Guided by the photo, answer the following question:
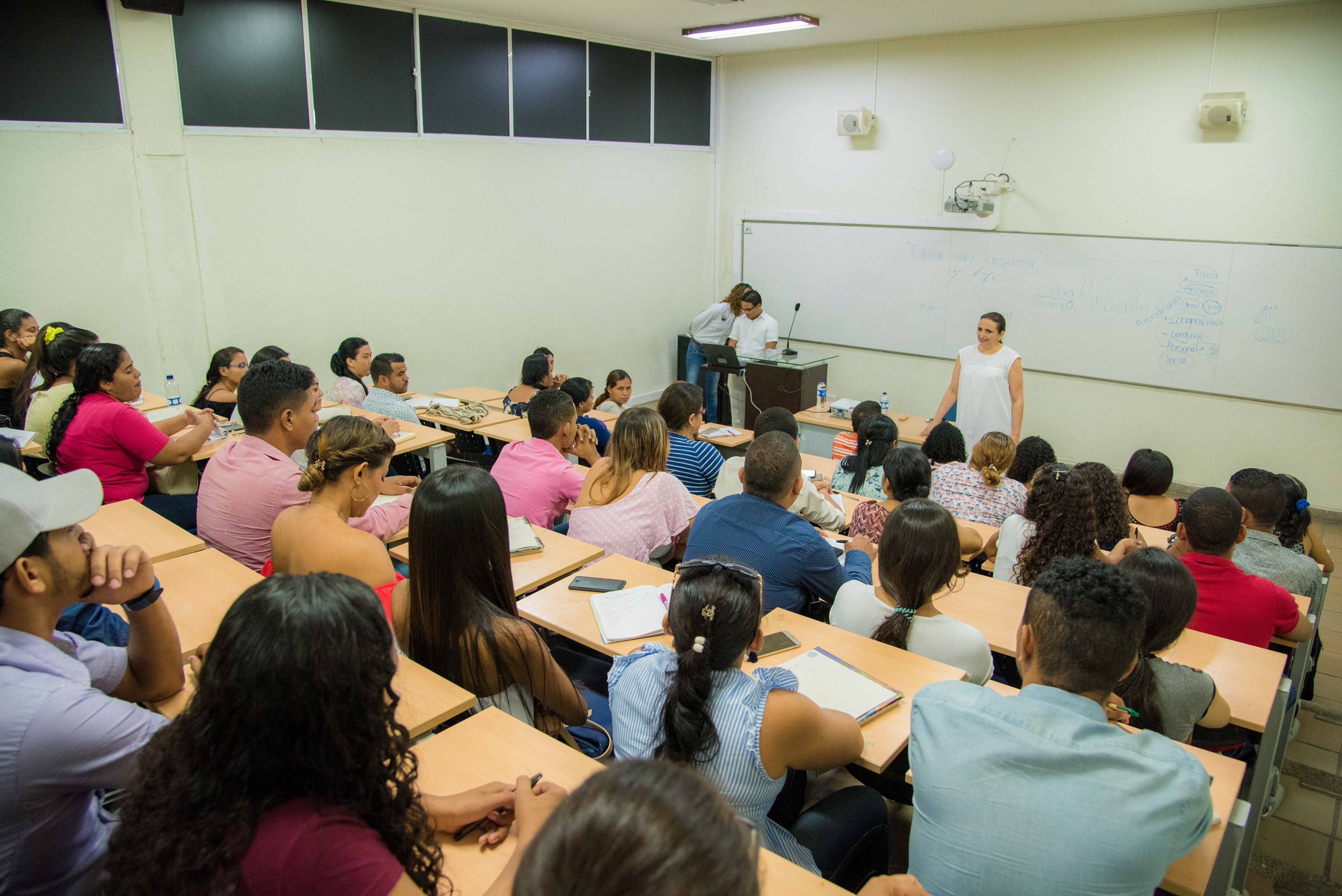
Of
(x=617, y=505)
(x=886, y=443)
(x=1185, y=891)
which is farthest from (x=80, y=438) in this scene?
(x=1185, y=891)

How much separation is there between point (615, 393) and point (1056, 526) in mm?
3458

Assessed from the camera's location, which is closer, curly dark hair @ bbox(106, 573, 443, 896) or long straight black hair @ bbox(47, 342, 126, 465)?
curly dark hair @ bbox(106, 573, 443, 896)

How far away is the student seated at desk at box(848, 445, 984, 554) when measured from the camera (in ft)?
10.8

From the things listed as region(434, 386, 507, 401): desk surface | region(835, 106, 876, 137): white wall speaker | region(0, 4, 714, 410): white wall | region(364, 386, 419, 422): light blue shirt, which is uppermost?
region(835, 106, 876, 137): white wall speaker

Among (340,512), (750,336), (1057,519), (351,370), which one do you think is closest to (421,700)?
(340,512)

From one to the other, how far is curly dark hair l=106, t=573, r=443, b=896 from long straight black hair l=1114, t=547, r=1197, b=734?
72.8 inches

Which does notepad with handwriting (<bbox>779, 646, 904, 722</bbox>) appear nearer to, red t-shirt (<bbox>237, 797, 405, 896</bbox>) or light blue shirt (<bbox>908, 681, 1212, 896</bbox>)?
light blue shirt (<bbox>908, 681, 1212, 896</bbox>)

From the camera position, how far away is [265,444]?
10.1 ft

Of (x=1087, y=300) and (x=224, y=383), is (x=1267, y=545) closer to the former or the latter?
(x=1087, y=300)

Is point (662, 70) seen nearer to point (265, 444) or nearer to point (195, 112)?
point (195, 112)

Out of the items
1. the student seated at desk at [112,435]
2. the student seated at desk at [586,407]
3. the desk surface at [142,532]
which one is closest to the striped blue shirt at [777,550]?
the desk surface at [142,532]

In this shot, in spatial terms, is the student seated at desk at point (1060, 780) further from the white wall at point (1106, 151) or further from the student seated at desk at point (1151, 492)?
the white wall at point (1106, 151)

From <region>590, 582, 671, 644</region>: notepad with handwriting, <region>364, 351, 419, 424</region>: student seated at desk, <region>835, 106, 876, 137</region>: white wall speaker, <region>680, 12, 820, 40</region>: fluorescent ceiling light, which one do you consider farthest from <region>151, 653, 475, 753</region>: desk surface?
<region>835, 106, 876, 137</region>: white wall speaker

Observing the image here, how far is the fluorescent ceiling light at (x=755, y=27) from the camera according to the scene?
6273 millimetres
